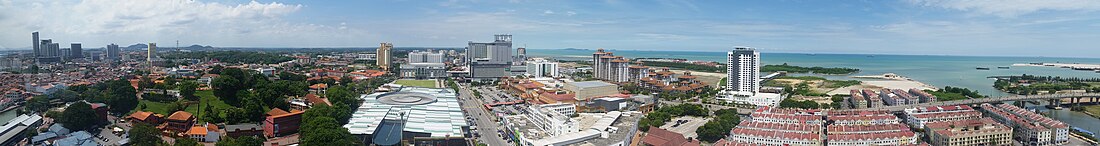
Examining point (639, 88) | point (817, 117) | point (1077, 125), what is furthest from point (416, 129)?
point (1077, 125)

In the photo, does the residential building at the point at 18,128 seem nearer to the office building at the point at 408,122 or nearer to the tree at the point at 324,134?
the tree at the point at 324,134

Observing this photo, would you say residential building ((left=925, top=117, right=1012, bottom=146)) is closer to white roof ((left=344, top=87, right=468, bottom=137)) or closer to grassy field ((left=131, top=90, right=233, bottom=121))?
white roof ((left=344, top=87, right=468, bottom=137))

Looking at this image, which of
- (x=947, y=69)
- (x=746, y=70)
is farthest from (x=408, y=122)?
(x=947, y=69)

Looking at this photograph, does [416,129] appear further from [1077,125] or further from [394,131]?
[1077,125]

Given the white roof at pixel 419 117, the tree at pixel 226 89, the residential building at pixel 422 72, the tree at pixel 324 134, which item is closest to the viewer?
the tree at pixel 324 134

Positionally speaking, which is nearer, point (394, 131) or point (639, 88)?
point (394, 131)

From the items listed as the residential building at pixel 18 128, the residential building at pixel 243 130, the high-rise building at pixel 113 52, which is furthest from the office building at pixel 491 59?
the residential building at pixel 18 128

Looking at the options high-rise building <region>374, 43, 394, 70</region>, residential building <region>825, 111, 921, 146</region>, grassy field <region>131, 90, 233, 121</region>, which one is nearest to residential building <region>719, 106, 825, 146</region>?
residential building <region>825, 111, 921, 146</region>
